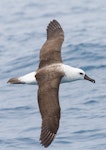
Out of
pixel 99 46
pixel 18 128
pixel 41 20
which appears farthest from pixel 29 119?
pixel 41 20

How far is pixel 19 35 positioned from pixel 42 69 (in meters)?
8.08

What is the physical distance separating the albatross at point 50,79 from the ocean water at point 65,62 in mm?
1485

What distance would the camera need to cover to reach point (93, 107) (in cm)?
1841

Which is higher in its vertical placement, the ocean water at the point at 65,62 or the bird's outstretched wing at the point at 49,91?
the bird's outstretched wing at the point at 49,91

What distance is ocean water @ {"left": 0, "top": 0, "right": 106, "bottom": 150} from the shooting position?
56.6 ft

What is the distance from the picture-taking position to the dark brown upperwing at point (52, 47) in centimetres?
1703

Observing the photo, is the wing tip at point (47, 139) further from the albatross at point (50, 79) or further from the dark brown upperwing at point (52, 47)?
the dark brown upperwing at point (52, 47)

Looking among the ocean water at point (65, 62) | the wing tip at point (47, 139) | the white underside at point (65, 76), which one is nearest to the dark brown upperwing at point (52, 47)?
the white underside at point (65, 76)

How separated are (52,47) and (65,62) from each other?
4089 millimetres

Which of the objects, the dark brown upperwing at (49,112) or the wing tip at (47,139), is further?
the dark brown upperwing at (49,112)

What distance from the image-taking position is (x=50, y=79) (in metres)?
15.9

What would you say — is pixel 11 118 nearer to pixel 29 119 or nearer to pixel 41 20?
pixel 29 119

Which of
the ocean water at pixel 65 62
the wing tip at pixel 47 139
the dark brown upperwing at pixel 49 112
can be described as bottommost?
the ocean water at pixel 65 62

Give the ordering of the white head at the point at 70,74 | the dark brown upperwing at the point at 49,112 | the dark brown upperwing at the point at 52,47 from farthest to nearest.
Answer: the dark brown upperwing at the point at 52,47
the white head at the point at 70,74
the dark brown upperwing at the point at 49,112
